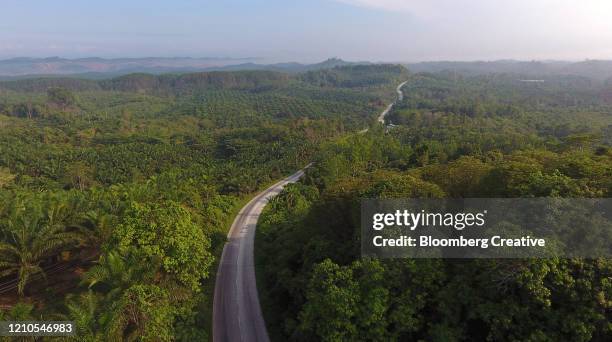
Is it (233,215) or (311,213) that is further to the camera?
(233,215)

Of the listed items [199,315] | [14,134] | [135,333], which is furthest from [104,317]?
[14,134]

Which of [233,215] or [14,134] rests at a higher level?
[14,134]

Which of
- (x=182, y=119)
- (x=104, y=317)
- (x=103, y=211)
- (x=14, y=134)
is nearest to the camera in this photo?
(x=104, y=317)

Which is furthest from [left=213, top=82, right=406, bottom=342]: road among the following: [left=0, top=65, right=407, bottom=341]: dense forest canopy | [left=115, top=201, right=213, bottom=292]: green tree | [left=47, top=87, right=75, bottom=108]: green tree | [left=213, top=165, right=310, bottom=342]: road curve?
[left=47, top=87, right=75, bottom=108]: green tree

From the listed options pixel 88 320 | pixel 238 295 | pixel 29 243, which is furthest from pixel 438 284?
pixel 29 243

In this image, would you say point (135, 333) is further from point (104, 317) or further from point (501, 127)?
point (501, 127)

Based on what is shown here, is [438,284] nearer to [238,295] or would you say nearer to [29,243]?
[238,295]

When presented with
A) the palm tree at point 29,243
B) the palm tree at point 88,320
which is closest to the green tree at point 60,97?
the palm tree at point 29,243
